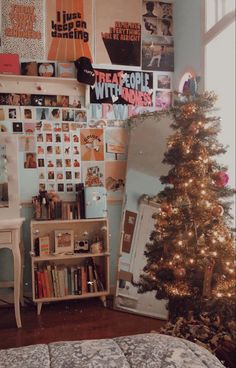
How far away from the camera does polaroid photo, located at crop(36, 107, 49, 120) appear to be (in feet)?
10.9

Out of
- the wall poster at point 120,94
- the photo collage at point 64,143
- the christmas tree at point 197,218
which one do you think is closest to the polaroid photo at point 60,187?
the photo collage at point 64,143

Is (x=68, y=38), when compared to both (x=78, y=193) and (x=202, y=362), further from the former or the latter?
(x=202, y=362)

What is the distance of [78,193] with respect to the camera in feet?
10.8

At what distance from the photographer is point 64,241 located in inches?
128

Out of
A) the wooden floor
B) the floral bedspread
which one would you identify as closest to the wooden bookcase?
the wooden floor

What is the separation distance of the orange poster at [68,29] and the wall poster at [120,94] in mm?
290

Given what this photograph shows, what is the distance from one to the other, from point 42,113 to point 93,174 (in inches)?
29.6

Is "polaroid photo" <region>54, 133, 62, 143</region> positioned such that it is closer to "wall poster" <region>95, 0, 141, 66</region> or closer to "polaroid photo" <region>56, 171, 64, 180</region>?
"polaroid photo" <region>56, 171, 64, 180</region>

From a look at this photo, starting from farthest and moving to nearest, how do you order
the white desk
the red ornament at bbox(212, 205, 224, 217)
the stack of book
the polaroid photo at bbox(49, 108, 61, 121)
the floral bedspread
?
the polaroid photo at bbox(49, 108, 61, 121) → the stack of book → the white desk → the red ornament at bbox(212, 205, 224, 217) → the floral bedspread

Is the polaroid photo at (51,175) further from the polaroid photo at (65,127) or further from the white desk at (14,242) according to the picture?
the white desk at (14,242)

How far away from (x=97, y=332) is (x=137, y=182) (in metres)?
1.28

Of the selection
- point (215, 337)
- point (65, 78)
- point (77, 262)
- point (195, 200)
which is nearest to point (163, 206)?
point (195, 200)

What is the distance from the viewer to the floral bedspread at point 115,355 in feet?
3.42

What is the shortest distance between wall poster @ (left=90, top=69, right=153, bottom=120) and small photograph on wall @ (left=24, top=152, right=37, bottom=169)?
2.28 feet
